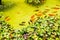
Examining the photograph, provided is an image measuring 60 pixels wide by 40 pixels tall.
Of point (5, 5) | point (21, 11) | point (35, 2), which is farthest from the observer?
point (5, 5)

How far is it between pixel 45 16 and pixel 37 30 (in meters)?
0.57

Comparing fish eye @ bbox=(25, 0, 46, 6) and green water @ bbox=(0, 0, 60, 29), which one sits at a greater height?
fish eye @ bbox=(25, 0, 46, 6)

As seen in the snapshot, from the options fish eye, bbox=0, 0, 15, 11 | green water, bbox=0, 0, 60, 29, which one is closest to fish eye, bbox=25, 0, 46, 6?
green water, bbox=0, 0, 60, 29

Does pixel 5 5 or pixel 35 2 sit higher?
pixel 35 2

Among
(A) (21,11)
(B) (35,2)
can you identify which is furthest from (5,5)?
(B) (35,2)

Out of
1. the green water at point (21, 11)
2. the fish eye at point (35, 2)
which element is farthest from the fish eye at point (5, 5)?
the fish eye at point (35, 2)

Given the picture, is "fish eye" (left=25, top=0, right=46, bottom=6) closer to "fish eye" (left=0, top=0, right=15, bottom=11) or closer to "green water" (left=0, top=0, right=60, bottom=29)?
"green water" (left=0, top=0, right=60, bottom=29)

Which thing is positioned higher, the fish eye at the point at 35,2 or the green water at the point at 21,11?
the fish eye at the point at 35,2

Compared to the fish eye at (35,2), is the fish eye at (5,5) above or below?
below

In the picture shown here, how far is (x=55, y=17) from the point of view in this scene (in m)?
4.12

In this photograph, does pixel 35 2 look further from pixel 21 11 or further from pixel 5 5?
pixel 5 5

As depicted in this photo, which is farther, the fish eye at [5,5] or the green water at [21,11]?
the fish eye at [5,5]

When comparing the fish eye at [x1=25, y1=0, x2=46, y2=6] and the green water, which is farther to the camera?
the fish eye at [x1=25, y1=0, x2=46, y2=6]

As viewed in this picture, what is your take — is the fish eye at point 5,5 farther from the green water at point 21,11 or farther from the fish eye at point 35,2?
the fish eye at point 35,2
